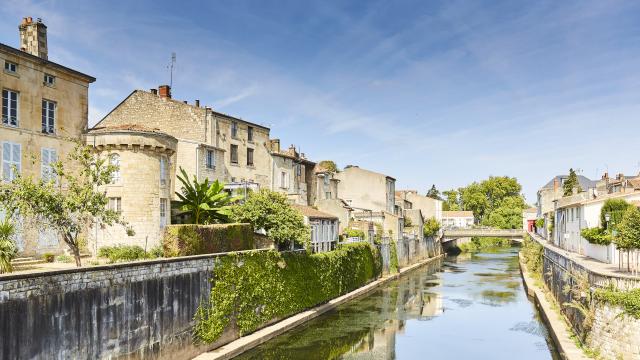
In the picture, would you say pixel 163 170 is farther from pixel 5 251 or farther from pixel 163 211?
pixel 5 251

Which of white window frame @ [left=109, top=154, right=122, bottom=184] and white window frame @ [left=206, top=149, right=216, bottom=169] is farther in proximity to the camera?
white window frame @ [left=206, top=149, right=216, bottom=169]

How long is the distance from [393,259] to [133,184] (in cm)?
3210

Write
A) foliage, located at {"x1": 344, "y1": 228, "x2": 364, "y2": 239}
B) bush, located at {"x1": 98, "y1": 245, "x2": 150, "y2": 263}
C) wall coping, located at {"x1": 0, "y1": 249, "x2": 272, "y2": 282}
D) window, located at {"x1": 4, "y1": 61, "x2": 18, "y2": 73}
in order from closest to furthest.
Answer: wall coping, located at {"x1": 0, "y1": 249, "x2": 272, "y2": 282} < bush, located at {"x1": 98, "y1": 245, "x2": 150, "y2": 263} < window, located at {"x1": 4, "y1": 61, "x2": 18, "y2": 73} < foliage, located at {"x1": 344, "y1": 228, "x2": 364, "y2": 239}

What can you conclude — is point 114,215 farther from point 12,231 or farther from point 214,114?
point 214,114

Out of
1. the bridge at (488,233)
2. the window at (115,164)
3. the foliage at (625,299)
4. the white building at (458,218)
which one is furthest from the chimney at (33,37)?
the white building at (458,218)

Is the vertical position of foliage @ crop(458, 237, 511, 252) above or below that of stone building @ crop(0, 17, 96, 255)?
below

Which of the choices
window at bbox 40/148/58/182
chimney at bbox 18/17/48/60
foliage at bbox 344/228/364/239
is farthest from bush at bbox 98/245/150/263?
foliage at bbox 344/228/364/239

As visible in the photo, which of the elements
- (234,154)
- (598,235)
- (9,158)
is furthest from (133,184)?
(598,235)

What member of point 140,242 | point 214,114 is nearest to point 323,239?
point 214,114

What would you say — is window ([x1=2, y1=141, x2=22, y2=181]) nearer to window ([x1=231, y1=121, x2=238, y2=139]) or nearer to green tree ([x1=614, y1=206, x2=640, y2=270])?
window ([x1=231, y1=121, x2=238, y2=139])

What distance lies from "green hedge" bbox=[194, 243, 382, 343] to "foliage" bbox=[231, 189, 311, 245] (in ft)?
3.77

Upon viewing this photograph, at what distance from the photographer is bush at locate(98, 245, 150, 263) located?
20.9 meters

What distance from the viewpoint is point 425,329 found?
2758cm

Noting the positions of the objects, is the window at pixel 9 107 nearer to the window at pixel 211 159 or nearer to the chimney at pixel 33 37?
the chimney at pixel 33 37
